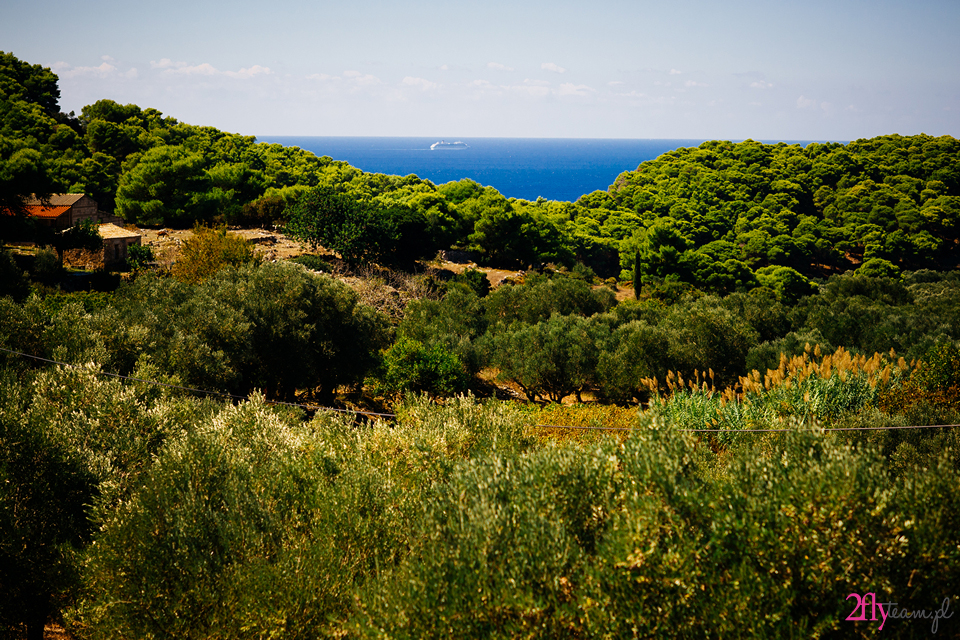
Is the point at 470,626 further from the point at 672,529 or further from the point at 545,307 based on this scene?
the point at 545,307

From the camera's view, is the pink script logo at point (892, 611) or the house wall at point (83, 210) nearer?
the pink script logo at point (892, 611)

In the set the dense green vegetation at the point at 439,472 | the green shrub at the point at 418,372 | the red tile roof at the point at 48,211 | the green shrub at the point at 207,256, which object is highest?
the red tile roof at the point at 48,211

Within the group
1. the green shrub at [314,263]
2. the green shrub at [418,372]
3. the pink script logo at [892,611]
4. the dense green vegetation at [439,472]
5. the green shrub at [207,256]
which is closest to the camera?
the pink script logo at [892,611]

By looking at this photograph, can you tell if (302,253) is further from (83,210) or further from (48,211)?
(48,211)

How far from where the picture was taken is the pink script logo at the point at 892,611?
14.5 feet

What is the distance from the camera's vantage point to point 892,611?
4.44m

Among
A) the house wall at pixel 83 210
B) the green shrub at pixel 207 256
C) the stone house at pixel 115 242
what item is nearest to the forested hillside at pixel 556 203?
the house wall at pixel 83 210

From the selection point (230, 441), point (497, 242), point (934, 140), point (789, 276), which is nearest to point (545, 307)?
point (497, 242)

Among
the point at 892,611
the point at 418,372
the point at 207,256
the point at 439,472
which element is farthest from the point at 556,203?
the point at 892,611

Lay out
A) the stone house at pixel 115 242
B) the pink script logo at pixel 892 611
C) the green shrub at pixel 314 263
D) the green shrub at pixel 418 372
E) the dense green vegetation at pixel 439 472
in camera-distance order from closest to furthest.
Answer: the pink script logo at pixel 892 611, the dense green vegetation at pixel 439 472, the green shrub at pixel 418 372, the stone house at pixel 115 242, the green shrub at pixel 314 263

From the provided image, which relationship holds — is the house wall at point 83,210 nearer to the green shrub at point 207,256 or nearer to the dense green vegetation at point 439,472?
the dense green vegetation at point 439,472

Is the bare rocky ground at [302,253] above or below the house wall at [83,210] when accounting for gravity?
below

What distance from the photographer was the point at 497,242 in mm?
47750

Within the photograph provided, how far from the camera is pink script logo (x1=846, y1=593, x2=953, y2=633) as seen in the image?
4418mm
